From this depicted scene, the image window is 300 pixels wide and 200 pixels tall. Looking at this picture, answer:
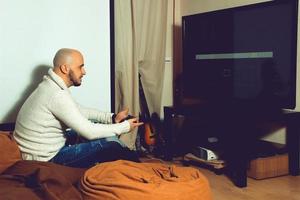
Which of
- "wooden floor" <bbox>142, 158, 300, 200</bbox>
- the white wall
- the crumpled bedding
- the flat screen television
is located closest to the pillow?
the crumpled bedding

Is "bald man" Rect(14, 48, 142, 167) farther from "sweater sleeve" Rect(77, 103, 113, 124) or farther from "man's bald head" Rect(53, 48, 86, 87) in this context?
"sweater sleeve" Rect(77, 103, 113, 124)

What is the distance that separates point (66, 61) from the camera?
2566 mm

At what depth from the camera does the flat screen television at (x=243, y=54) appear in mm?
2900

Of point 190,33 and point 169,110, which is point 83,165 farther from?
point 190,33

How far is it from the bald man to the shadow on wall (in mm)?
444

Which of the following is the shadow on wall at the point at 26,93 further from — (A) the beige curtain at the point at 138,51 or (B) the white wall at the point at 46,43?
(A) the beige curtain at the point at 138,51

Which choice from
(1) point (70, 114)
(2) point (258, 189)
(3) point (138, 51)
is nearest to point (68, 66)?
(1) point (70, 114)

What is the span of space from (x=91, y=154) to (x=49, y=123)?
32 cm

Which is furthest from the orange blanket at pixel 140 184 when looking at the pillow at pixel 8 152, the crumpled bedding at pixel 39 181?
the pillow at pixel 8 152

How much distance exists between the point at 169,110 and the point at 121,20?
34.0 inches

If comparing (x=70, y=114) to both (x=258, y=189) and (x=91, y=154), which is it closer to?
(x=91, y=154)

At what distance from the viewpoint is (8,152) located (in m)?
2.40

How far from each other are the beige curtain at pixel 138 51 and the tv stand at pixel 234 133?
0.99 feet

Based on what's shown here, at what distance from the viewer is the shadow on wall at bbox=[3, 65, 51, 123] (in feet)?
9.72
